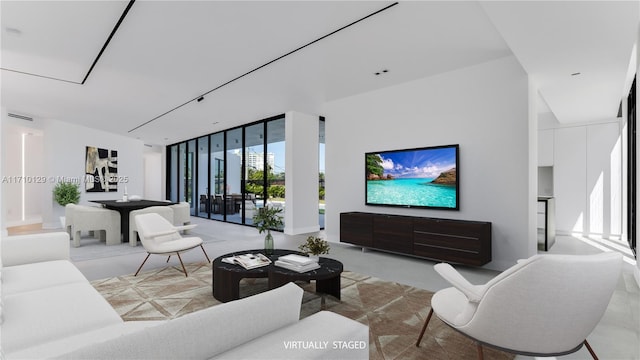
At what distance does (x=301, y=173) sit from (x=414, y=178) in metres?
2.93

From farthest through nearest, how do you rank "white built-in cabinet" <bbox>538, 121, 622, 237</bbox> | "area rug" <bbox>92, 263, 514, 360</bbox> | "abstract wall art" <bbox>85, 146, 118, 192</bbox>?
"abstract wall art" <bbox>85, 146, 118, 192</bbox> < "white built-in cabinet" <bbox>538, 121, 622, 237</bbox> < "area rug" <bbox>92, 263, 514, 360</bbox>

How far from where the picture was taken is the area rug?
85.4 inches

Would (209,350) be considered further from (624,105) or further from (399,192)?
(624,105)

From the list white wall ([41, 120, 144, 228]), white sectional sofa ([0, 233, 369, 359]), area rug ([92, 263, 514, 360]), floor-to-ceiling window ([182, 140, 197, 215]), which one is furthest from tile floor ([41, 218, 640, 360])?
white wall ([41, 120, 144, 228])

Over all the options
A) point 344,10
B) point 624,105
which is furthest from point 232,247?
point 624,105

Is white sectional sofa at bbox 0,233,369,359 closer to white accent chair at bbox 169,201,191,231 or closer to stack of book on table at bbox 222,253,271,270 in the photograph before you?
stack of book on table at bbox 222,253,271,270

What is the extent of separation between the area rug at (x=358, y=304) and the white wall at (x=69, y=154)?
6.37 meters

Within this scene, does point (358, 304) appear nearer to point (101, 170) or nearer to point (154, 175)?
point (101, 170)

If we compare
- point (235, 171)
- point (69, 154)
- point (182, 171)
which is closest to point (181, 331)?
point (235, 171)

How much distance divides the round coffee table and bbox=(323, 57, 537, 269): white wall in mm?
2347

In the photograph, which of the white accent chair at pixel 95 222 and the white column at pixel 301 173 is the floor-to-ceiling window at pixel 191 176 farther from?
the white column at pixel 301 173

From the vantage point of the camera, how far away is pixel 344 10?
296 cm

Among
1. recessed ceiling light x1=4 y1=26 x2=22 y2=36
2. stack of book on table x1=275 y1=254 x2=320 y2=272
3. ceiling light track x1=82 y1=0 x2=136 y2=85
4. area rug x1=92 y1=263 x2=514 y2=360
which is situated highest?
recessed ceiling light x1=4 y1=26 x2=22 y2=36

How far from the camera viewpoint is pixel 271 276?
2748mm
